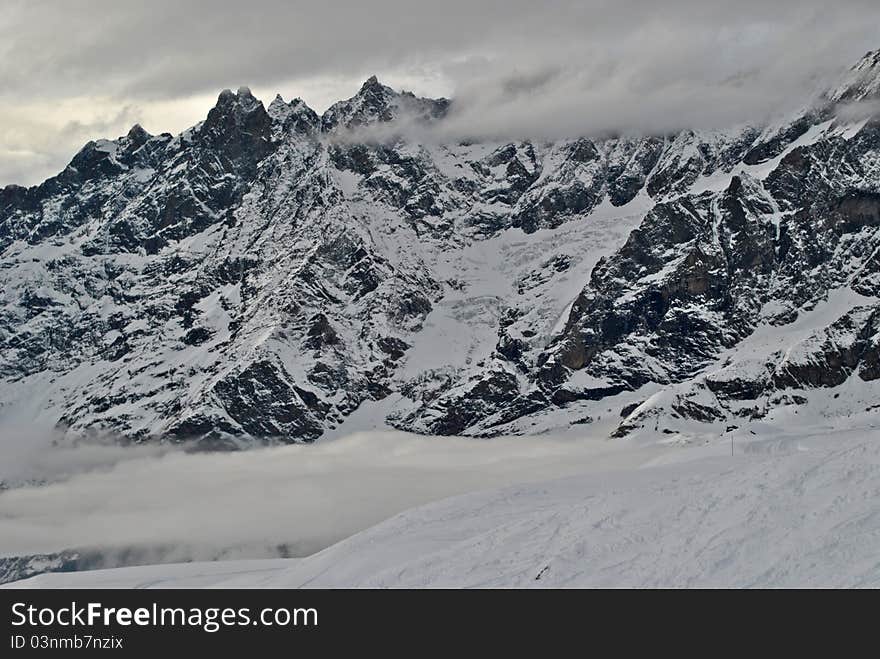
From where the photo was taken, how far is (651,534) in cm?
9262

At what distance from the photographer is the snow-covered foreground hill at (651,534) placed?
83.2 meters

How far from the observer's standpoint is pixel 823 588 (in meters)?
76.5

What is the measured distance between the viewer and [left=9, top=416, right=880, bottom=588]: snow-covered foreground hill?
83.2 m
